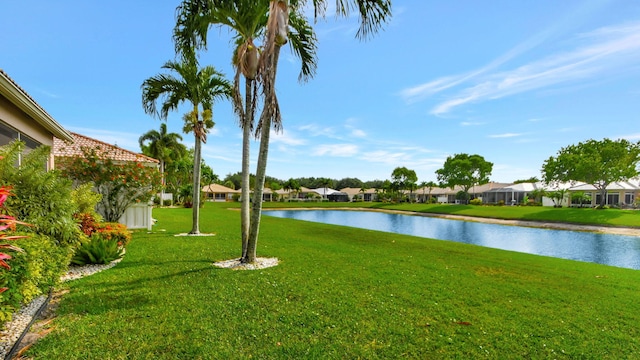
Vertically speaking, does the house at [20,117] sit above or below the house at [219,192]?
above

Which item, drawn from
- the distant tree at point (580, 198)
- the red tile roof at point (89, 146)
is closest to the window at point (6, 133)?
the red tile roof at point (89, 146)

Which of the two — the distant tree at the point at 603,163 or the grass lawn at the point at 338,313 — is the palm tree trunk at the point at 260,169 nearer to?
the grass lawn at the point at 338,313

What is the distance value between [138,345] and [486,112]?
2530cm

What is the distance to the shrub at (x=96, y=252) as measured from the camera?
6.56 metres

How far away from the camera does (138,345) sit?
3287 mm

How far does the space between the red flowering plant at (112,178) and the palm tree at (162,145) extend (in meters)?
31.0

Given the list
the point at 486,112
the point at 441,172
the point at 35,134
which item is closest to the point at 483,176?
the point at 441,172

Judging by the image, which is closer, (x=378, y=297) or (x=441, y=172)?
(x=378, y=297)

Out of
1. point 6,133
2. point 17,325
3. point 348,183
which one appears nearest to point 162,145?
point 6,133

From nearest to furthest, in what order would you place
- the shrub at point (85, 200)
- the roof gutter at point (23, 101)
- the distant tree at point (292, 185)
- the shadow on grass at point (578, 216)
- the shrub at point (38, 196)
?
1. the shrub at point (38, 196)
2. the roof gutter at point (23, 101)
3. the shrub at point (85, 200)
4. the shadow on grass at point (578, 216)
5. the distant tree at point (292, 185)

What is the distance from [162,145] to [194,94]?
3482 cm

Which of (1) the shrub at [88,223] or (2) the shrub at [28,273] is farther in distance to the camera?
(1) the shrub at [88,223]

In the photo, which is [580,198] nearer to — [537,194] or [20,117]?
[537,194]

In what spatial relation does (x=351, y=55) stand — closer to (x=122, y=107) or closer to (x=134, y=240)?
(x=134, y=240)
